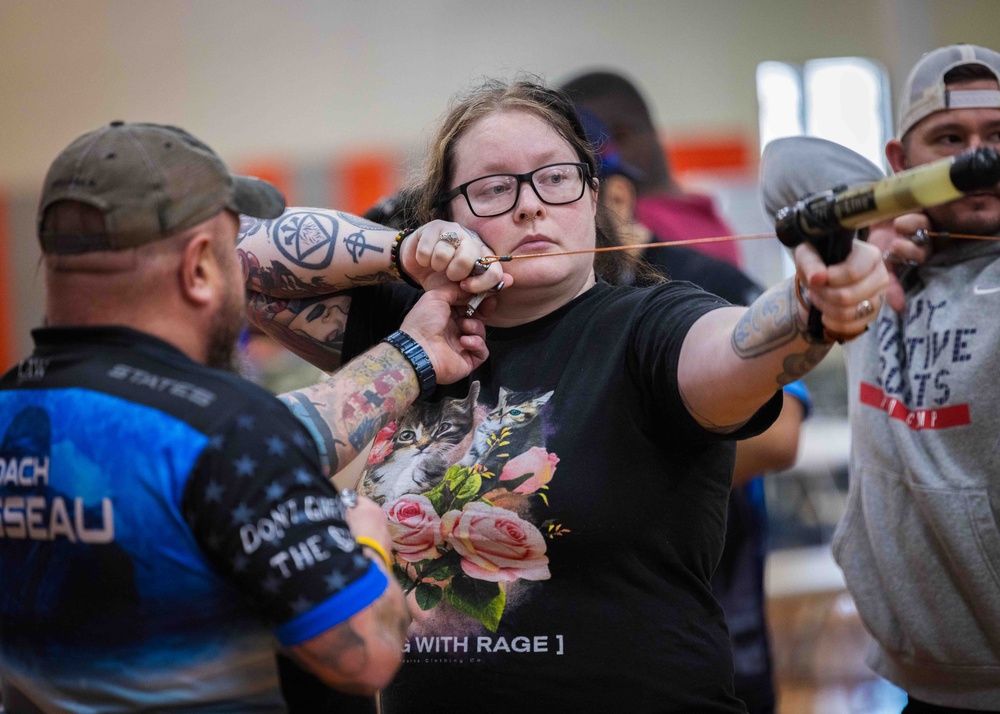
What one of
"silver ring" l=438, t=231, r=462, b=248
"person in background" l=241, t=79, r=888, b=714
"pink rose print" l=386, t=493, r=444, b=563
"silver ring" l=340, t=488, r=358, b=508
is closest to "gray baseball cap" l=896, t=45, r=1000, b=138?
"person in background" l=241, t=79, r=888, b=714

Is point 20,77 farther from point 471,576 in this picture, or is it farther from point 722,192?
point 471,576

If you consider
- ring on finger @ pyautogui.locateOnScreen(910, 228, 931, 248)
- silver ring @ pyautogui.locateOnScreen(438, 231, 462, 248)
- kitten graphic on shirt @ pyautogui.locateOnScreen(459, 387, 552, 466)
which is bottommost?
kitten graphic on shirt @ pyautogui.locateOnScreen(459, 387, 552, 466)

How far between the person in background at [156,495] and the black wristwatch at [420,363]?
1.34ft

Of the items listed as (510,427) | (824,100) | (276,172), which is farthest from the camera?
(824,100)

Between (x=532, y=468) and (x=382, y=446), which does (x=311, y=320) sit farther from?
(x=532, y=468)

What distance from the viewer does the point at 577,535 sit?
1359 mm

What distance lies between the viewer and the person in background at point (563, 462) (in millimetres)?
1318

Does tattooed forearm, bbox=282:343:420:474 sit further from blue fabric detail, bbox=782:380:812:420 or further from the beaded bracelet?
blue fabric detail, bbox=782:380:812:420

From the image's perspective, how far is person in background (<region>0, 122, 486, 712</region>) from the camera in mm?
990

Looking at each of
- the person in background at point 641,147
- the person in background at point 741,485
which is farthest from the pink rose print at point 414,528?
the person in background at point 641,147

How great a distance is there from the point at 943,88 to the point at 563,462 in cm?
103

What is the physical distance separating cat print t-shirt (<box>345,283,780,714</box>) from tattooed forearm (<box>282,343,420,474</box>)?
94 millimetres

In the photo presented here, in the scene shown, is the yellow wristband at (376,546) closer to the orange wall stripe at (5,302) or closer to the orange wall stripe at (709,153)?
the orange wall stripe at (709,153)

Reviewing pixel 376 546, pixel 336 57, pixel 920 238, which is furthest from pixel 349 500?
pixel 336 57
